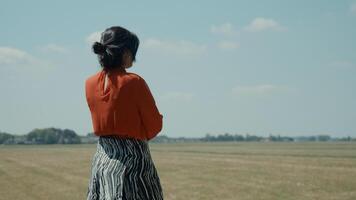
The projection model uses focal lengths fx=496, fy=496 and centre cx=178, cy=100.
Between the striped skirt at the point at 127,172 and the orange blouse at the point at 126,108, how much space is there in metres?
0.08

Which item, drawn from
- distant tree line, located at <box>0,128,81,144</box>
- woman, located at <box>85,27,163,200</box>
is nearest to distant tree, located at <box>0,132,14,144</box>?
distant tree line, located at <box>0,128,81,144</box>

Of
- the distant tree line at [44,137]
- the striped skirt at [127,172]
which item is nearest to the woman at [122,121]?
the striped skirt at [127,172]

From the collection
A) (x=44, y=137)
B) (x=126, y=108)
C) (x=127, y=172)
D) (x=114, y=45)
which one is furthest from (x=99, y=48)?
(x=44, y=137)

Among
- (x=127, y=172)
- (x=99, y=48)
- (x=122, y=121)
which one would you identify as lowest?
(x=127, y=172)

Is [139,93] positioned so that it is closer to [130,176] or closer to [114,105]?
[114,105]

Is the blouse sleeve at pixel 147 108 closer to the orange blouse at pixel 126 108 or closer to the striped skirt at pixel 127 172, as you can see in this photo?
the orange blouse at pixel 126 108

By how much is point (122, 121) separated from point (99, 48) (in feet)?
1.76

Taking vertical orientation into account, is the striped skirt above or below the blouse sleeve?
below

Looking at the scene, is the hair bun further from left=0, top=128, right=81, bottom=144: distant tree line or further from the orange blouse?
left=0, top=128, right=81, bottom=144: distant tree line

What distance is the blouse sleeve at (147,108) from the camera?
3.34 m

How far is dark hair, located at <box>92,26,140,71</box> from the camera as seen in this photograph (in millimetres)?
3465

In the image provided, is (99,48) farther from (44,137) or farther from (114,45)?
(44,137)

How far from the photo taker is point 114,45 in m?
3.46

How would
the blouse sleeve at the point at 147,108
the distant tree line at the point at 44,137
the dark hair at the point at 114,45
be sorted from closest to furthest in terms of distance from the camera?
the blouse sleeve at the point at 147,108
the dark hair at the point at 114,45
the distant tree line at the point at 44,137
